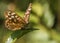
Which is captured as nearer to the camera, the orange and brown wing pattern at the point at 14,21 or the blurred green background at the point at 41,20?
the orange and brown wing pattern at the point at 14,21

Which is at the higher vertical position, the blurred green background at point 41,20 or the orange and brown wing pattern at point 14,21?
the orange and brown wing pattern at point 14,21

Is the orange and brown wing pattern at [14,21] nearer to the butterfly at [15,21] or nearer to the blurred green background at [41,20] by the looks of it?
the butterfly at [15,21]

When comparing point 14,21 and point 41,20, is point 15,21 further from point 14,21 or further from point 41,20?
point 41,20

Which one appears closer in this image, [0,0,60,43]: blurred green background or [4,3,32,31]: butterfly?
[4,3,32,31]: butterfly

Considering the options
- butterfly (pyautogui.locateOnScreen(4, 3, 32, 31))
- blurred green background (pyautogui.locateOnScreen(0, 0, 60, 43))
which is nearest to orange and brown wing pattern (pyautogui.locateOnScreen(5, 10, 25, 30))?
butterfly (pyautogui.locateOnScreen(4, 3, 32, 31))

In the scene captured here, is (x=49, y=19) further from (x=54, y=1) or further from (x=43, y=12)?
(x=54, y=1)

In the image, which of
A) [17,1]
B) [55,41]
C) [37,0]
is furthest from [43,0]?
[55,41]

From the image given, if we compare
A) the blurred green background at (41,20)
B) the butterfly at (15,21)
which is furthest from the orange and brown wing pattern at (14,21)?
the blurred green background at (41,20)

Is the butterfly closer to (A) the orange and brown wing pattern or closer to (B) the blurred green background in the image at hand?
(A) the orange and brown wing pattern
